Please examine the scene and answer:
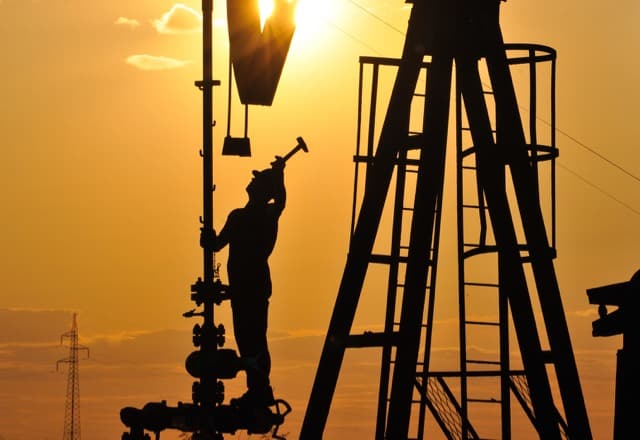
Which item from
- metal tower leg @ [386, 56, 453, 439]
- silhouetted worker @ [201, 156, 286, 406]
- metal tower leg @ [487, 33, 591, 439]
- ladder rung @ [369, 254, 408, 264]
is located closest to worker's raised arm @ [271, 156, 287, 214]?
silhouetted worker @ [201, 156, 286, 406]

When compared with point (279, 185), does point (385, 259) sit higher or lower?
lower

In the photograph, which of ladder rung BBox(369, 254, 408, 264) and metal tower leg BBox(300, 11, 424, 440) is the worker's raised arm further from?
ladder rung BBox(369, 254, 408, 264)

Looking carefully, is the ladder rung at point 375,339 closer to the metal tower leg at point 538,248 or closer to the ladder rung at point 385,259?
the ladder rung at point 385,259

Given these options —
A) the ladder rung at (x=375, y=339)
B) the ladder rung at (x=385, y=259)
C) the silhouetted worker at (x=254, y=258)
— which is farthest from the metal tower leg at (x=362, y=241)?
the silhouetted worker at (x=254, y=258)

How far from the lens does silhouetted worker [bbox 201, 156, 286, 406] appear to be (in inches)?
591

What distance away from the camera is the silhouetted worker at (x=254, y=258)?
49.3 feet

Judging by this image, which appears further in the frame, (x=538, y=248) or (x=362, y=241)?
(x=538, y=248)

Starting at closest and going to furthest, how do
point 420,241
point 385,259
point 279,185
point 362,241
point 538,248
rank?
point 279,185 → point 362,241 → point 420,241 → point 538,248 → point 385,259

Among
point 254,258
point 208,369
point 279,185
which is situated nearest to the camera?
point 208,369

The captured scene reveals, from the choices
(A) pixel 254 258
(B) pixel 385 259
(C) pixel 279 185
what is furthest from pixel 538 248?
(A) pixel 254 258

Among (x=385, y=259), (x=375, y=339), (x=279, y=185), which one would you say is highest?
(x=279, y=185)

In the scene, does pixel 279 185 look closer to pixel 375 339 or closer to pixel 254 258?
pixel 254 258

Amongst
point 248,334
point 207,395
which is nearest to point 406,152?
point 248,334

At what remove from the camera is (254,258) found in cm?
1509
